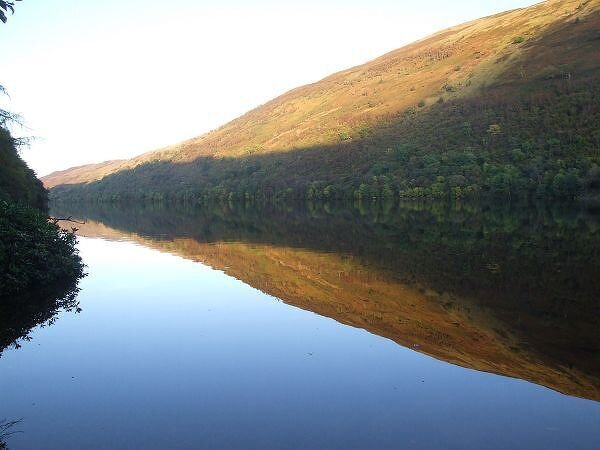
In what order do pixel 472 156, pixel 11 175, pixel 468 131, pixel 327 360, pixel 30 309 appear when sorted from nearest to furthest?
pixel 327 360 → pixel 30 309 → pixel 11 175 → pixel 472 156 → pixel 468 131

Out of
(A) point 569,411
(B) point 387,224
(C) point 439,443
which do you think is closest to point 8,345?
(C) point 439,443

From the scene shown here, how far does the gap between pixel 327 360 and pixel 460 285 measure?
1094 cm

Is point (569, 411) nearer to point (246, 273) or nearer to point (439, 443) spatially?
point (439, 443)

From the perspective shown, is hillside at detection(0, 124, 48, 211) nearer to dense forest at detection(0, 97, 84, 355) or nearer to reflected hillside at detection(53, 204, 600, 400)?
dense forest at detection(0, 97, 84, 355)

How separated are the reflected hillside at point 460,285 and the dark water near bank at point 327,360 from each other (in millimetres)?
110

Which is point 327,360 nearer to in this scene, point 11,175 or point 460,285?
point 460,285

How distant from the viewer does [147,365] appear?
49.0 feet

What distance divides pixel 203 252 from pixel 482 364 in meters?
31.6

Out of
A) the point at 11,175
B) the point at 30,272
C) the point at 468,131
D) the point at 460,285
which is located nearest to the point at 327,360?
the point at 460,285

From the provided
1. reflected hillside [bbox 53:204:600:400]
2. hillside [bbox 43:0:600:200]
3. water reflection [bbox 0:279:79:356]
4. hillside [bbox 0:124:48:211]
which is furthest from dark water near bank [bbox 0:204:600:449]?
hillside [bbox 43:0:600:200]

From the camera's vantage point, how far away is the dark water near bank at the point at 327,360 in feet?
33.9

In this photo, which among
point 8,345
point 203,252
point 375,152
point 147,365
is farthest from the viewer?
point 375,152

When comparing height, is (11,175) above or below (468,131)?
above

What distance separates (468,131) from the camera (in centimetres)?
11888
